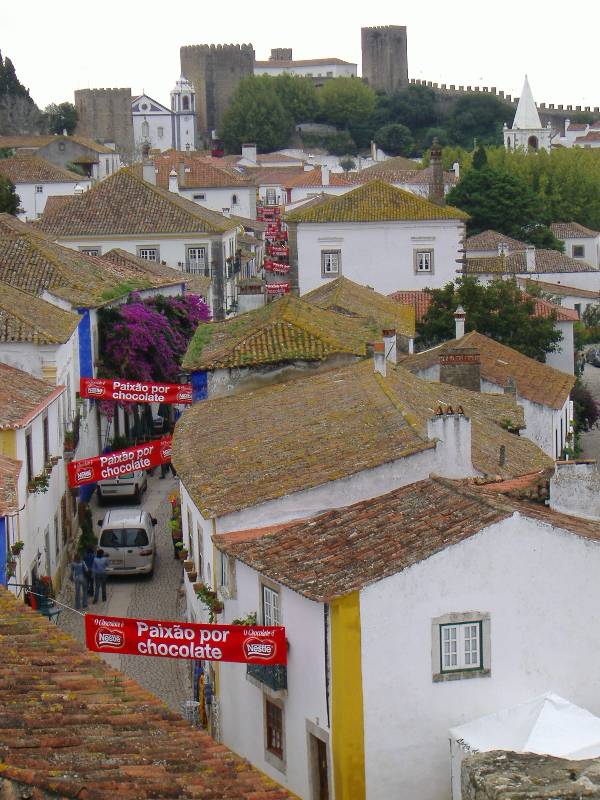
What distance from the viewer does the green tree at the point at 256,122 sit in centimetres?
13900

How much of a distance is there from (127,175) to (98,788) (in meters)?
45.7

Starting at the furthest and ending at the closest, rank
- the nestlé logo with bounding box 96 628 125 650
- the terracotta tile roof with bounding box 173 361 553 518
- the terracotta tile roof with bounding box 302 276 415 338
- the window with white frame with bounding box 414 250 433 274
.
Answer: the window with white frame with bounding box 414 250 433 274
the terracotta tile roof with bounding box 302 276 415 338
the terracotta tile roof with bounding box 173 361 553 518
the nestlé logo with bounding box 96 628 125 650

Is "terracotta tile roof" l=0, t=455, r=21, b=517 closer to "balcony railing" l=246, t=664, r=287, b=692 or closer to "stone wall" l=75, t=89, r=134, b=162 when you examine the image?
"balcony railing" l=246, t=664, r=287, b=692

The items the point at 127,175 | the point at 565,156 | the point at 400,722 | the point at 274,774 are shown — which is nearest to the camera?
the point at 400,722

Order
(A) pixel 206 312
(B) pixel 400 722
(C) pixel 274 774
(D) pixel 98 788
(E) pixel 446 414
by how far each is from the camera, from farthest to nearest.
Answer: (A) pixel 206 312
(E) pixel 446 414
(C) pixel 274 774
(B) pixel 400 722
(D) pixel 98 788

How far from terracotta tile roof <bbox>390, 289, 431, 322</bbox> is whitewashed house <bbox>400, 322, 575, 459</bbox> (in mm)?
9914

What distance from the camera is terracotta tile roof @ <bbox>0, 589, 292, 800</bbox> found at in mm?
9234

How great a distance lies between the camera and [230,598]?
695 inches

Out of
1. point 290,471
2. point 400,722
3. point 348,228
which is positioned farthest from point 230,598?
point 348,228

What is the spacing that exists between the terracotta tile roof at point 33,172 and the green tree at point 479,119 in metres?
60.3

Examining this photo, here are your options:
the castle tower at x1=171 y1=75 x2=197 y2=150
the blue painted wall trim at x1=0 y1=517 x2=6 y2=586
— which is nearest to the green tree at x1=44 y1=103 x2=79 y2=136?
the castle tower at x1=171 y1=75 x2=197 y2=150

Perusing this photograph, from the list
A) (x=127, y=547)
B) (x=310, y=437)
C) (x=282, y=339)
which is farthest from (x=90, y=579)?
(x=310, y=437)

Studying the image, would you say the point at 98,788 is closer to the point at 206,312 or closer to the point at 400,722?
the point at 400,722

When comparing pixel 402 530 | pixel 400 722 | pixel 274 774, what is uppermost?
pixel 402 530
